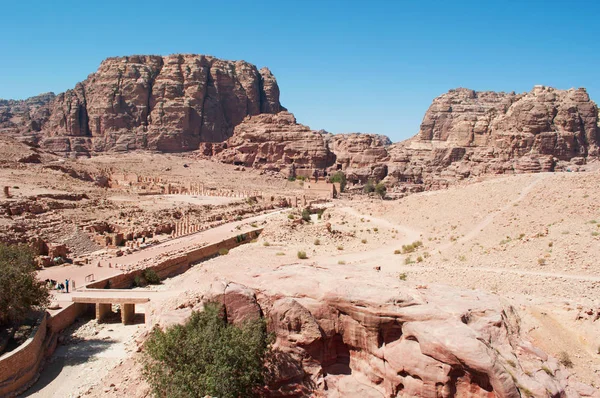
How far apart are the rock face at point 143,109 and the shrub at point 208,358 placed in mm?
100540

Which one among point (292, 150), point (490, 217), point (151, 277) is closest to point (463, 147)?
point (292, 150)

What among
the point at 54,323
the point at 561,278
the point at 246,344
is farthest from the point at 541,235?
the point at 54,323

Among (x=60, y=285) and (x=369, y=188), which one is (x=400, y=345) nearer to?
(x=60, y=285)

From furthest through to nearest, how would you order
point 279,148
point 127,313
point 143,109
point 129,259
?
point 143,109, point 279,148, point 129,259, point 127,313

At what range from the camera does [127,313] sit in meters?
20.3

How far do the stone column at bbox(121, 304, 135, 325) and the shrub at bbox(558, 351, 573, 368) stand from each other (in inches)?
650

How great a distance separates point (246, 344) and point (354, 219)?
34.9m

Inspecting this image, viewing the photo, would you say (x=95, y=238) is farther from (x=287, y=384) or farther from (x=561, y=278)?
(x=561, y=278)

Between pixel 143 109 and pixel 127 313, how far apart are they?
331 feet

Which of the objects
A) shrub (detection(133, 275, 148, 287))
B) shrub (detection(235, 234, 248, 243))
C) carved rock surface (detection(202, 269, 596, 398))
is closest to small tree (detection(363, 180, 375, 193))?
shrub (detection(235, 234, 248, 243))

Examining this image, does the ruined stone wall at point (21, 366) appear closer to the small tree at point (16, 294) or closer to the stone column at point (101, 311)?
the small tree at point (16, 294)

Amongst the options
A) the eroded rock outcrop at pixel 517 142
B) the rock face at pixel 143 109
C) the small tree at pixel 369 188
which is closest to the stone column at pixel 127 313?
the small tree at pixel 369 188

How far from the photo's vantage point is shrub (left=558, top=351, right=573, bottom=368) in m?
12.6

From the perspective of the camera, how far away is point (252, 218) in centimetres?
5072
